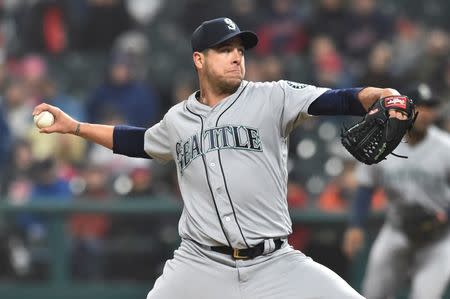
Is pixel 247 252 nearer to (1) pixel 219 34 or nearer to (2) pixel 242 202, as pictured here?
(2) pixel 242 202

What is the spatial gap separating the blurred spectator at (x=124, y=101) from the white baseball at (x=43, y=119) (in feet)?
17.6

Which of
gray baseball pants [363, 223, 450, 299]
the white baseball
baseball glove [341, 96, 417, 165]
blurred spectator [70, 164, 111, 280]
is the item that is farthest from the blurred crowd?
baseball glove [341, 96, 417, 165]

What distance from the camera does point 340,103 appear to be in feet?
16.5

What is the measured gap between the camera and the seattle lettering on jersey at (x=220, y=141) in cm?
531

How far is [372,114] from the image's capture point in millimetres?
4852

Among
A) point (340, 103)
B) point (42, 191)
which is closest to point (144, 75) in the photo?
point (42, 191)

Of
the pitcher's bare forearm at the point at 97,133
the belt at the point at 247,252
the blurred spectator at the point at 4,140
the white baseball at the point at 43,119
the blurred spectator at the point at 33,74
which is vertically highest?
the white baseball at the point at 43,119

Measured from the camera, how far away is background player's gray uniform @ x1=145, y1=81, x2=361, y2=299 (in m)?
5.21

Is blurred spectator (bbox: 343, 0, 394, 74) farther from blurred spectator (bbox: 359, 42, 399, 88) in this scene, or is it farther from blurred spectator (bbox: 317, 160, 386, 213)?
blurred spectator (bbox: 317, 160, 386, 213)

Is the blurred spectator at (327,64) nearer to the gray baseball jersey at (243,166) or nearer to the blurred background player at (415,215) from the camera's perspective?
the blurred background player at (415,215)

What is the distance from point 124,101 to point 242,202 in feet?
19.9

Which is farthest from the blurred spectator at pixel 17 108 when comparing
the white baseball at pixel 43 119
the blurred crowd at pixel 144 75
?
the white baseball at pixel 43 119

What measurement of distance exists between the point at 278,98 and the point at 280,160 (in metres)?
0.30

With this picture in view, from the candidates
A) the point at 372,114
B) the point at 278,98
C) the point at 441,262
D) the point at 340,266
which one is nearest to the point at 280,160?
the point at 278,98
